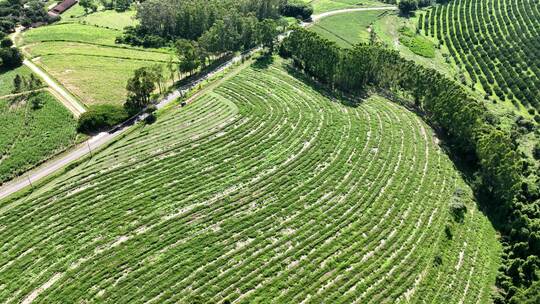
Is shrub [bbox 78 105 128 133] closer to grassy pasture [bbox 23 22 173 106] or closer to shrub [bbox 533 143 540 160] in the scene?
grassy pasture [bbox 23 22 173 106]

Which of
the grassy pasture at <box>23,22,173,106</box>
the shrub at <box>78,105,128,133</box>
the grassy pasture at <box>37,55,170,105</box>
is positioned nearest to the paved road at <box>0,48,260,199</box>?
the shrub at <box>78,105,128,133</box>

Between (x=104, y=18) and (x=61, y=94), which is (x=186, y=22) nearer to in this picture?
(x=104, y=18)

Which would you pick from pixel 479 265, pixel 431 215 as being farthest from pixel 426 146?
pixel 479 265

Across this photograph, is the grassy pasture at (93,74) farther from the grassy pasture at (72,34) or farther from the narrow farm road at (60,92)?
the grassy pasture at (72,34)

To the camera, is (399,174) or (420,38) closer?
(399,174)

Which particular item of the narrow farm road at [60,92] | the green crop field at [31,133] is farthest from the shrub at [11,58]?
the green crop field at [31,133]

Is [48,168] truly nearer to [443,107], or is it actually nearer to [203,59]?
[203,59]
